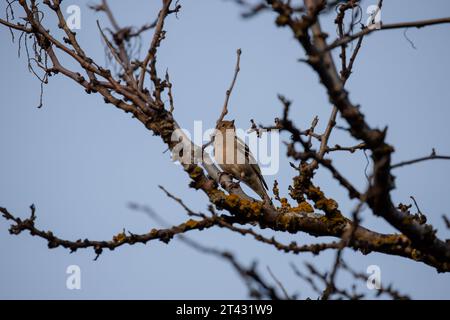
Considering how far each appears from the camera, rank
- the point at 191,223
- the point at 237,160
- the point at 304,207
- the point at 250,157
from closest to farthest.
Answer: the point at 191,223, the point at 304,207, the point at 237,160, the point at 250,157

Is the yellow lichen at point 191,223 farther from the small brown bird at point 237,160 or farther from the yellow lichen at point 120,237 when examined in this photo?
the small brown bird at point 237,160

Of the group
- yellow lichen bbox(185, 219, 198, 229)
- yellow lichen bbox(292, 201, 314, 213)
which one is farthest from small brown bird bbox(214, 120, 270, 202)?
yellow lichen bbox(185, 219, 198, 229)

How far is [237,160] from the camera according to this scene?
25.1 ft

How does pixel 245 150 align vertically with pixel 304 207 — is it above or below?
above

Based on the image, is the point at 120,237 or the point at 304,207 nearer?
the point at 120,237

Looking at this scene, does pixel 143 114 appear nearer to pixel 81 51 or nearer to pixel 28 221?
pixel 81 51

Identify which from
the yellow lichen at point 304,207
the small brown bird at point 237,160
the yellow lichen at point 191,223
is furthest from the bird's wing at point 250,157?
the yellow lichen at point 191,223

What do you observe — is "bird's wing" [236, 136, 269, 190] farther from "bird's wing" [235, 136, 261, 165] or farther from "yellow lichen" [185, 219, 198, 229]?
"yellow lichen" [185, 219, 198, 229]

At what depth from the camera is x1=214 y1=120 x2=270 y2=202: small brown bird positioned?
767 centimetres

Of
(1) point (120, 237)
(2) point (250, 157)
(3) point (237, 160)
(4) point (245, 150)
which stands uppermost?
(4) point (245, 150)

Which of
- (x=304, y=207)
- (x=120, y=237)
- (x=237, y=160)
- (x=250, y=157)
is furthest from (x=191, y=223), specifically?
(x=250, y=157)

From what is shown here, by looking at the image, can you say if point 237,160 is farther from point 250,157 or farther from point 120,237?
point 120,237

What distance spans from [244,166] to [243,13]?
200 inches
